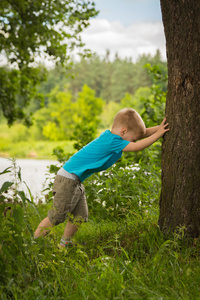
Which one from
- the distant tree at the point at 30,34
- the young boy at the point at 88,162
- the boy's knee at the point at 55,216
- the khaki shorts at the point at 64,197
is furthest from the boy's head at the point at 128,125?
the distant tree at the point at 30,34

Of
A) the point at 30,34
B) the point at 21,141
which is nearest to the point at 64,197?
the point at 30,34

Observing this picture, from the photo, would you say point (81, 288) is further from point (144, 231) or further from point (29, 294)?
point (144, 231)

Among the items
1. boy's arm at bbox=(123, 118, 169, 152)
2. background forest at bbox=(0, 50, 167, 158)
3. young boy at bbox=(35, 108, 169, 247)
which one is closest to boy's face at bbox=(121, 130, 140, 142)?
young boy at bbox=(35, 108, 169, 247)

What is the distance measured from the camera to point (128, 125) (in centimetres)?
296

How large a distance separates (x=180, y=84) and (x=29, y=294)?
6.14ft

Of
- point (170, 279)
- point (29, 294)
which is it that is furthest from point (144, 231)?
point (29, 294)

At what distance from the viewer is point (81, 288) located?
6.44ft

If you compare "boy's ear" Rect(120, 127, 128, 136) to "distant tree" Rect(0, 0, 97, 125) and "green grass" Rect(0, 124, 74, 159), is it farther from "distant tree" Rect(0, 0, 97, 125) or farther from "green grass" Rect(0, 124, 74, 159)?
"green grass" Rect(0, 124, 74, 159)

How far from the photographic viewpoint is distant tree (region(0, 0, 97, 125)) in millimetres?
7539

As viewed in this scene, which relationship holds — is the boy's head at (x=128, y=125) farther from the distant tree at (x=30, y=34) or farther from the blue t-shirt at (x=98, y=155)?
the distant tree at (x=30, y=34)

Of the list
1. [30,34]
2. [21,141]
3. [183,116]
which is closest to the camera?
[183,116]

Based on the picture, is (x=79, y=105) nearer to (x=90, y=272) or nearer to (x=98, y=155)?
(x=98, y=155)

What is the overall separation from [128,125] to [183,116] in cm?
57

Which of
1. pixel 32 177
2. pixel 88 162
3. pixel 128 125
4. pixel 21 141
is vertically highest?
pixel 128 125
